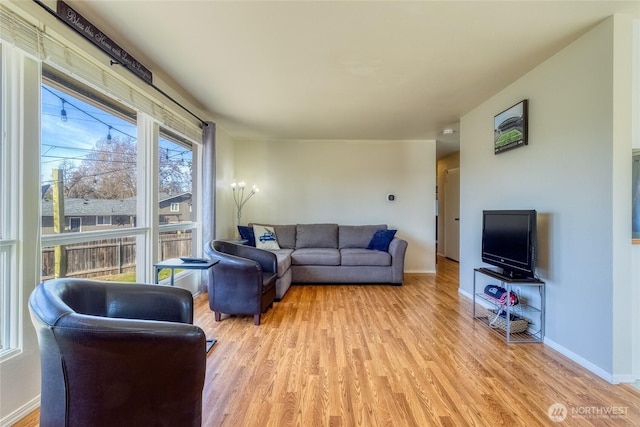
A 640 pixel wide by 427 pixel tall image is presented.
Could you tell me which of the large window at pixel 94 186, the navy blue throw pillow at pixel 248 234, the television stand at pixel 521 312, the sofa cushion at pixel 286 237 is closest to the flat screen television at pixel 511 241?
the television stand at pixel 521 312

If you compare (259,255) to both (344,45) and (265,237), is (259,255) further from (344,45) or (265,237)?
(344,45)

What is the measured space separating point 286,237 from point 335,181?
55.9 inches

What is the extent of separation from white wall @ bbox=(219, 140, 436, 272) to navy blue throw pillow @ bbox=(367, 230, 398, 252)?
2.06 ft

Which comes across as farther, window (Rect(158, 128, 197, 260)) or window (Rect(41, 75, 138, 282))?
window (Rect(158, 128, 197, 260))

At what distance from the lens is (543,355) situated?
7.48 ft

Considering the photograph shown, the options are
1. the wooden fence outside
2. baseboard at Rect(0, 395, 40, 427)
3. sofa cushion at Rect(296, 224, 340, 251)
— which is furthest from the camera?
sofa cushion at Rect(296, 224, 340, 251)

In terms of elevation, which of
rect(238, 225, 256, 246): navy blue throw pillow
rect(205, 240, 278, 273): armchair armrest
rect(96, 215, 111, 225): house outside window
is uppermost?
rect(96, 215, 111, 225): house outside window

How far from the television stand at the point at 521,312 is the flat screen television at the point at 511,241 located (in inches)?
4.9

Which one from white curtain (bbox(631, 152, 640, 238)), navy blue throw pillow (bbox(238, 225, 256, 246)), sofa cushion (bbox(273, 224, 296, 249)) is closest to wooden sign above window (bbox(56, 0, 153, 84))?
navy blue throw pillow (bbox(238, 225, 256, 246))

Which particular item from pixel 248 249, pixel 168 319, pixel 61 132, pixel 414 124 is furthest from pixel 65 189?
pixel 414 124

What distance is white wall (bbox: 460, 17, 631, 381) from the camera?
6.28ft

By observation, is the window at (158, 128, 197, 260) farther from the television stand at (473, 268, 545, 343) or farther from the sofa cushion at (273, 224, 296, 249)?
the television stand at (473, 268, 545, 343)

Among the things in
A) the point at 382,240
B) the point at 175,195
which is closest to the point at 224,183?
the point at 175,195

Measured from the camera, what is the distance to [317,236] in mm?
4969
